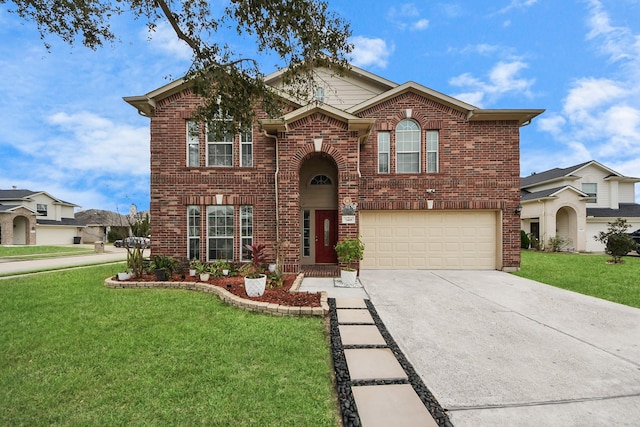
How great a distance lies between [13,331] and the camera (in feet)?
15.6

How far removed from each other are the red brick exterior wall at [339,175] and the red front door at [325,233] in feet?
5.18

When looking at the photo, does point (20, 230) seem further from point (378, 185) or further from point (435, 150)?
point (435, 150)

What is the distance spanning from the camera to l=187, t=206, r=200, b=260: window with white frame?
9.88 m

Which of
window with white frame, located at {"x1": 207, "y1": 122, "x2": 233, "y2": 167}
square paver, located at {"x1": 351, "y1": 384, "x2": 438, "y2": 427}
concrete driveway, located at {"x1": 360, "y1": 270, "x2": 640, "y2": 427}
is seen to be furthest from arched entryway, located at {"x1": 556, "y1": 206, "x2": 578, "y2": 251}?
square paver, located at {"x1": 351, "y1": 384, "x2": 438, "y2": 427}

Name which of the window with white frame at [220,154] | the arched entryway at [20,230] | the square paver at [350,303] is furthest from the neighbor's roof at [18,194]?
the square paver at [350,303]

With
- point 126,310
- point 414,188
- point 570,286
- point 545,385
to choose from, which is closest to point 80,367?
point 126,310

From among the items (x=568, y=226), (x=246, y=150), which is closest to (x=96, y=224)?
(x=246, y=150)

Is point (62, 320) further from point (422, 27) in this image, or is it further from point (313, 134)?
point (422, 27)

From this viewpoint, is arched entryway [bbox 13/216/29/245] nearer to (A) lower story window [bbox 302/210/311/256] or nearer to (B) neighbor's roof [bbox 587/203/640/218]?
(A) lower story window [bbox 302/210/311/256]

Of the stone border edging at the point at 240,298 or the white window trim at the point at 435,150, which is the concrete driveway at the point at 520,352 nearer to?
the stone border edging at the point at 240,298

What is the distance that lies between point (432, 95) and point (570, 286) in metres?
7.50

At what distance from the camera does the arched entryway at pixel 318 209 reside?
10969 millimetres

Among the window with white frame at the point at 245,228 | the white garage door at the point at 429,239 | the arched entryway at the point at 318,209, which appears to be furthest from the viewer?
the arched entryway at the point at 318,209

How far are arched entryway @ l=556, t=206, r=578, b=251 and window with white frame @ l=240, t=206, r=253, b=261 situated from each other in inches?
786
